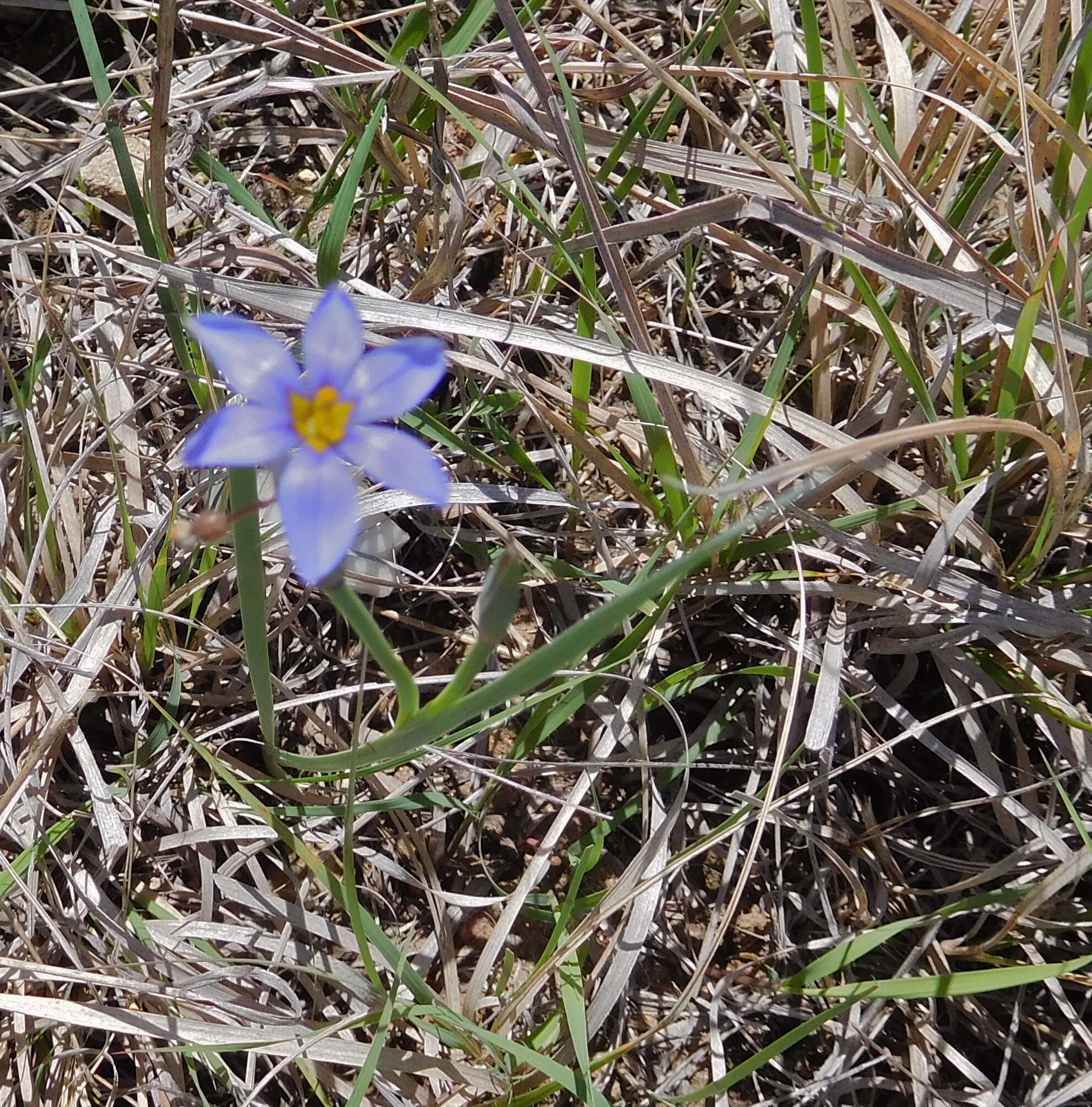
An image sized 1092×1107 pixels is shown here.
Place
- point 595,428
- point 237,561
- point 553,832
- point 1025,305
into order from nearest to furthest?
point 237,561 → point 1025,305 → point 553,832 → point 595,428

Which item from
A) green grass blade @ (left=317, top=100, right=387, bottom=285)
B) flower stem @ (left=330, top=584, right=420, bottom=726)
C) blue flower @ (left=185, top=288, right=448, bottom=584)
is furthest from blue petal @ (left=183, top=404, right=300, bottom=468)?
green grass blade @ (left=317, top=100, right=387, bottom=285)

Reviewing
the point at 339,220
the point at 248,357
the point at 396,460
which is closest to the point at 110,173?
the point at 339,220

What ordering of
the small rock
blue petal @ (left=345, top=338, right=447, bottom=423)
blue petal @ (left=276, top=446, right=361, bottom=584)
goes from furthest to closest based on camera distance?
the small rock
blue petal @ (left=345, top=338, right=447, bottom=423)
blue petal @ (left=276, top=446, right=361, bottom=584)

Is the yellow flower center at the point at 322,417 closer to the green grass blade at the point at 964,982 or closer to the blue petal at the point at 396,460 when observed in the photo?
the blue petal at the point at 396,460

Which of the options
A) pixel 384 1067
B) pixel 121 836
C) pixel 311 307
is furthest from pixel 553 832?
pixel 311 307

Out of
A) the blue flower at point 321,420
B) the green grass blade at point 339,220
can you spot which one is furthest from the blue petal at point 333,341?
the green grass blade at point 339,220

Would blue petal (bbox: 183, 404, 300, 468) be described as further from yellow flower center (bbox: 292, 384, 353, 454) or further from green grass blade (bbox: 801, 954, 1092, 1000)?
green grass blade (bbox: 801, 954, 1092, 1000)

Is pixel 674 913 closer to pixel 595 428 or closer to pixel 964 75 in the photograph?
pixel 595 428
